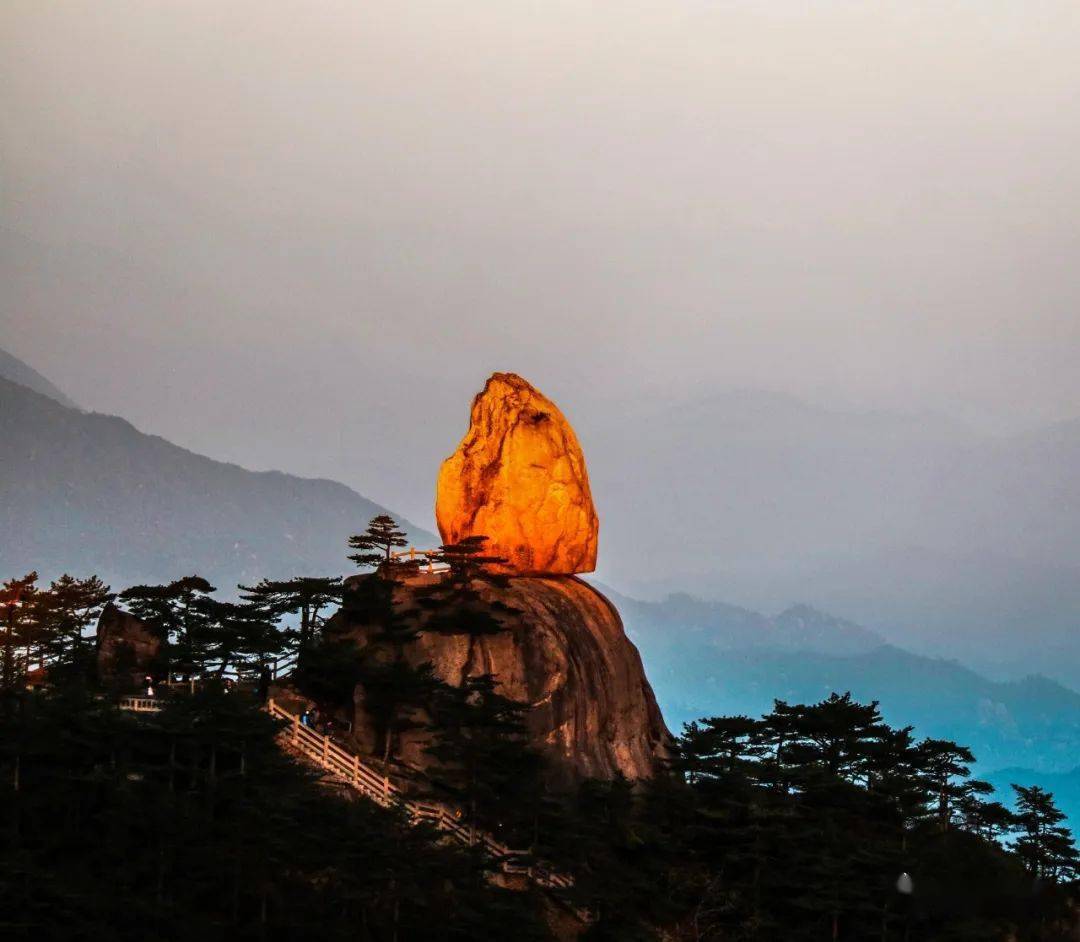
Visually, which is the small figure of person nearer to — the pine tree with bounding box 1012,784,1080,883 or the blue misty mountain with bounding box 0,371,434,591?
the pine tree with bounding box 1012,784,1080,883

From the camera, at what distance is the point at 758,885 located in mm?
33812

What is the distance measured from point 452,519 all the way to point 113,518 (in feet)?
474

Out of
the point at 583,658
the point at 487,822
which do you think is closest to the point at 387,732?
the point at 487,822

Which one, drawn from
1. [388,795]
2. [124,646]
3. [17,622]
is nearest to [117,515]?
[17,622]

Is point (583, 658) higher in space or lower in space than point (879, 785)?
higher

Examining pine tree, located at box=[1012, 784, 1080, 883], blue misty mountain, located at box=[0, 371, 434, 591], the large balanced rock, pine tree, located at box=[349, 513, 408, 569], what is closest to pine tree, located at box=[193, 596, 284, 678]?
pine tree, located at box=[349, 513, 408, 569]

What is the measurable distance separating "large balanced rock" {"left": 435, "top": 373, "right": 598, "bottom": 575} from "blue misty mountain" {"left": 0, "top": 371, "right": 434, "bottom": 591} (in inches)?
4966

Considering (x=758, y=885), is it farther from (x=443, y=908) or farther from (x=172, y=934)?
(x=172, y=934)

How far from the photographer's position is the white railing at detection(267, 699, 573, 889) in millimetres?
32406

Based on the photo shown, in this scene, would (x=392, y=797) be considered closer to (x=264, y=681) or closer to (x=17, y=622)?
(x=264, y=681)

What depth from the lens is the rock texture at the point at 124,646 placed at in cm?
3675

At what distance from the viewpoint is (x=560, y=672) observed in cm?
3772

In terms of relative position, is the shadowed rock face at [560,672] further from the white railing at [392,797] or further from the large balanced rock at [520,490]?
the white railing at [392,797]

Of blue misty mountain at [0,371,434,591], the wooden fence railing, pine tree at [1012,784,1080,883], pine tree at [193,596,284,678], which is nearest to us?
the wooden fence railing
